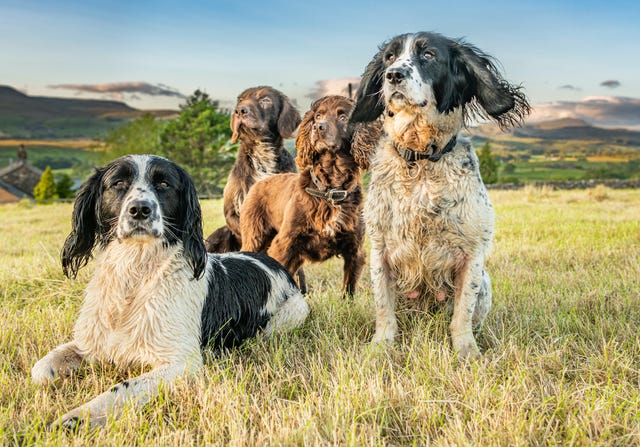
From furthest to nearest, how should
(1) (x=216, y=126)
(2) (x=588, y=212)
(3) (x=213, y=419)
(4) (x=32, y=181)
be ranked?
(4) (x=32, y=181), (1) (x=216, y=126), (2) (x=588, y=212), (3) (x=213, y=419)

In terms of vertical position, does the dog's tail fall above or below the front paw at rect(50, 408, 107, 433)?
above

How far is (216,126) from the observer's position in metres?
39.5

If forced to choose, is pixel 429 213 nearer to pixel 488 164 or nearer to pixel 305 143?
pixel 305 143

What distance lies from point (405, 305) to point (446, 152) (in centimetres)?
128

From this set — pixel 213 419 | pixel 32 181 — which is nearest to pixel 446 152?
pixel 213 419

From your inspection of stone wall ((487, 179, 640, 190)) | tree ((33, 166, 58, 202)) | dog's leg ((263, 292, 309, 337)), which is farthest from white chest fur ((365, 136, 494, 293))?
tree ((33, 166, 58, 202))

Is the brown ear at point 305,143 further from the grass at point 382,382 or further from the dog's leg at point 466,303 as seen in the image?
the dog's leg at point 466,303

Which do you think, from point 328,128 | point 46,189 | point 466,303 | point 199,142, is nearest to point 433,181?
point 466,303

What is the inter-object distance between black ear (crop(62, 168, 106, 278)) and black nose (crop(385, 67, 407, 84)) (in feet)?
5.96

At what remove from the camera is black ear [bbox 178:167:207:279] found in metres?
3.73

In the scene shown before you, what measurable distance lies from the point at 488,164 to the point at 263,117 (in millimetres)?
33181

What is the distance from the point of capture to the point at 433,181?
400 centimetres

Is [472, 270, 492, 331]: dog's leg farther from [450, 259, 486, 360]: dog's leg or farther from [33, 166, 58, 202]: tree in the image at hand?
[33, 166, 58, 202]: tree

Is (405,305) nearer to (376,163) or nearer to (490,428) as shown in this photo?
(376,163)
